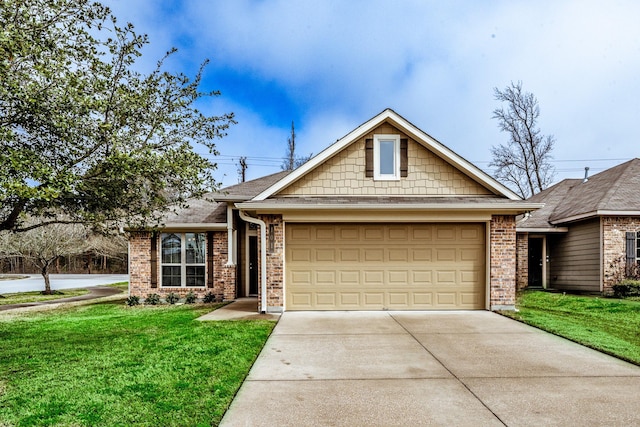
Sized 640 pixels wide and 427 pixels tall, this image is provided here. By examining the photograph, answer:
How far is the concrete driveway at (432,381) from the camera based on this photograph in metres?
4.27

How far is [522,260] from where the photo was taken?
17.6 m

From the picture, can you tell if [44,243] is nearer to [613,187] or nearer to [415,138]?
[415,138]

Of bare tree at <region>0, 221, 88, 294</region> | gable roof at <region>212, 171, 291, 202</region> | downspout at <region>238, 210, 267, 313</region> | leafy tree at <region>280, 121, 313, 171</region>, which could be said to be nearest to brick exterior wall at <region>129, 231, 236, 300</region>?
gable roof at <region>212, 171, 291, 202</region>

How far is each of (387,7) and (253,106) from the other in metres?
16.6

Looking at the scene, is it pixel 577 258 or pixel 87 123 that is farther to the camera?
pixel 577 258

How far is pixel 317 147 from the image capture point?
3850 cm

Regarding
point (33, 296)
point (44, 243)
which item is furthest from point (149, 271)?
point (44, 243)

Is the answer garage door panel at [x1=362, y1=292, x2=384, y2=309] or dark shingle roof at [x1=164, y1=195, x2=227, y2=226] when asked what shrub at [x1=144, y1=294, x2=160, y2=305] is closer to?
dark shingle roof at [x1=164, y1=195, x2=227, y2=226]

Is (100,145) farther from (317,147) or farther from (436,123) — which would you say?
(317,147)

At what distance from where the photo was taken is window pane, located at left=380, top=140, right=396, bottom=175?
448 inches

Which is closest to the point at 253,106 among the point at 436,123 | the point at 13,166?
the point at 436,123

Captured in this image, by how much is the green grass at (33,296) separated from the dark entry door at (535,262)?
20.2 metres

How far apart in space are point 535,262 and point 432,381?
590 inches

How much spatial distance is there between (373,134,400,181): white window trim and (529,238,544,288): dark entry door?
9954 mm
